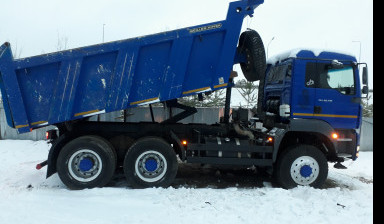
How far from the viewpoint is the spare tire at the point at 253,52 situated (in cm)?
592

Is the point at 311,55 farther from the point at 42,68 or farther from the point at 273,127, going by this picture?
the point at 42,68

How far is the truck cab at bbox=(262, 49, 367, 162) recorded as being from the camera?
5.67m

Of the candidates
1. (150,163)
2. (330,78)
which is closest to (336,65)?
(330,78)

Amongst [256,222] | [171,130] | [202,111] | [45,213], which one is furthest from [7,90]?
[202,111]

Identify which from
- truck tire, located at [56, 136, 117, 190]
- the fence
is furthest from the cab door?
the fence

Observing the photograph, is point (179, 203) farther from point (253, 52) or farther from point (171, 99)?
point (253, 52)

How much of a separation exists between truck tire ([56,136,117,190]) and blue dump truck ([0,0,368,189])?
2 cm

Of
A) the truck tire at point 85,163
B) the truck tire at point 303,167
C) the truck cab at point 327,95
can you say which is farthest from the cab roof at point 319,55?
the truck tire at point 85,163

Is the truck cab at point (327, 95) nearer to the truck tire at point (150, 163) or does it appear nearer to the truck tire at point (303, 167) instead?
the truck tire at point (303, 167)

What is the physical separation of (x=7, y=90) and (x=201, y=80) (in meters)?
3.41

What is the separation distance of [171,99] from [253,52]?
1.89 m

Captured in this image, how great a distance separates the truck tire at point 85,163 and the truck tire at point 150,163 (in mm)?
368

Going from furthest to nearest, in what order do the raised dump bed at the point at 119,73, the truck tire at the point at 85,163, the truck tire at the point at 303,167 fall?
the truck tire at the point at 303,167 → the truck tire at the point at 85,163 → the raised dump bed at the point at 119,73
